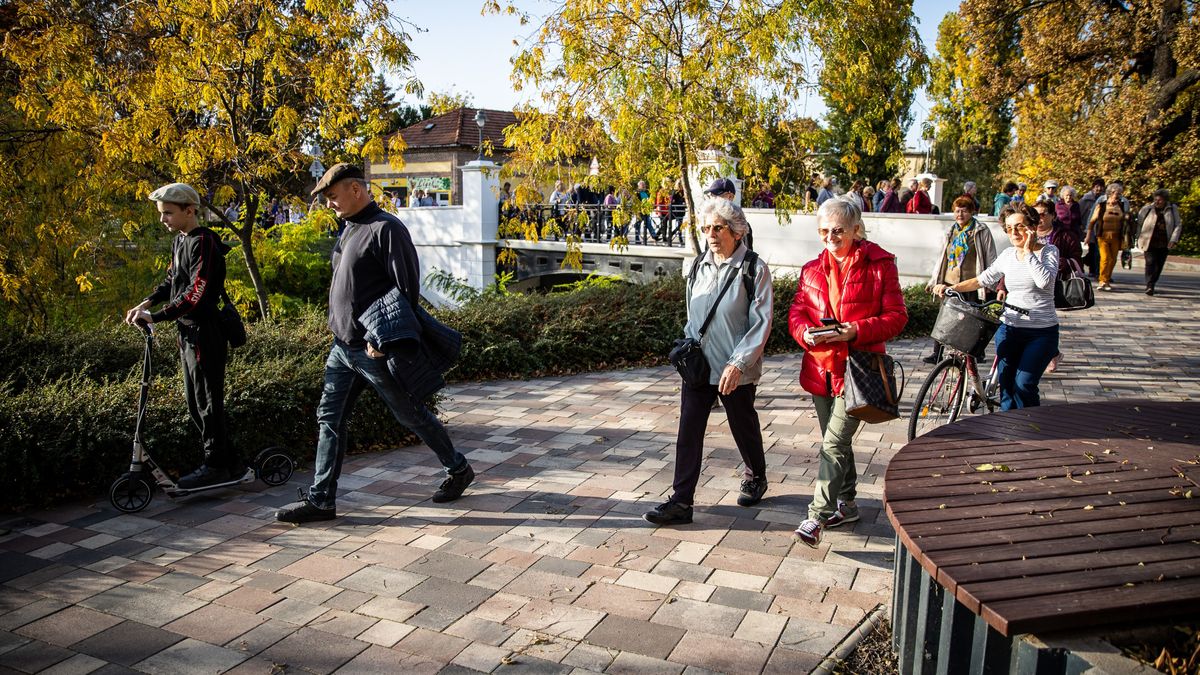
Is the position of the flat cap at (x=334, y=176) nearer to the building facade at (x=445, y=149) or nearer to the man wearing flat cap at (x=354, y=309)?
the man wearing flat cap at (x=354, y=309)

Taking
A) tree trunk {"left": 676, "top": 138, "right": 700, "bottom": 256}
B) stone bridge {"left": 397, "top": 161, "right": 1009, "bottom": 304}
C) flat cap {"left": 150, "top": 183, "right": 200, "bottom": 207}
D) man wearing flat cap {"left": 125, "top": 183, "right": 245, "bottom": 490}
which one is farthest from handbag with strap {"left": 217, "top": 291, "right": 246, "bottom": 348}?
stone bridge {"left": 397, "top": 161, "right": 1009, "bottom": 304}

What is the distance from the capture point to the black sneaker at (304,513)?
4836 mm

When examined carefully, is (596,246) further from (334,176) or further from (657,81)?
(334,176)

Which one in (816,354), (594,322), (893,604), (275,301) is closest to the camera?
(893,604)

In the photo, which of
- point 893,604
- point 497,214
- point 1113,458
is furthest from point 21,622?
point 497,214

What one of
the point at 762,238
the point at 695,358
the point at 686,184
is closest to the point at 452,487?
the point at 695,358

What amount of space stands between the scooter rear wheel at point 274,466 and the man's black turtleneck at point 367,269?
119 centimetres

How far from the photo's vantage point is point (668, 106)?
934 cm

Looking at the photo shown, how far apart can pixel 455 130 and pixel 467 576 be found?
47.3 metres

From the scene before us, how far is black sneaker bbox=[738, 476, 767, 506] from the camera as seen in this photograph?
16.9ft

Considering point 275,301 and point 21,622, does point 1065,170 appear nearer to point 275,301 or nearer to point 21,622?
point 275,301

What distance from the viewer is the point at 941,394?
21.3 feet

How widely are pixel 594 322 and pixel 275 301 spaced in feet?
25.5

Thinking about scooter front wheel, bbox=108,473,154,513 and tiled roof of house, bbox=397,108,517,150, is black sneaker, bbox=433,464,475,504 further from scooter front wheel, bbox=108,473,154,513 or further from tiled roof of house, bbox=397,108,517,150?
tiled roof of house, bbox=397,108,517,150
